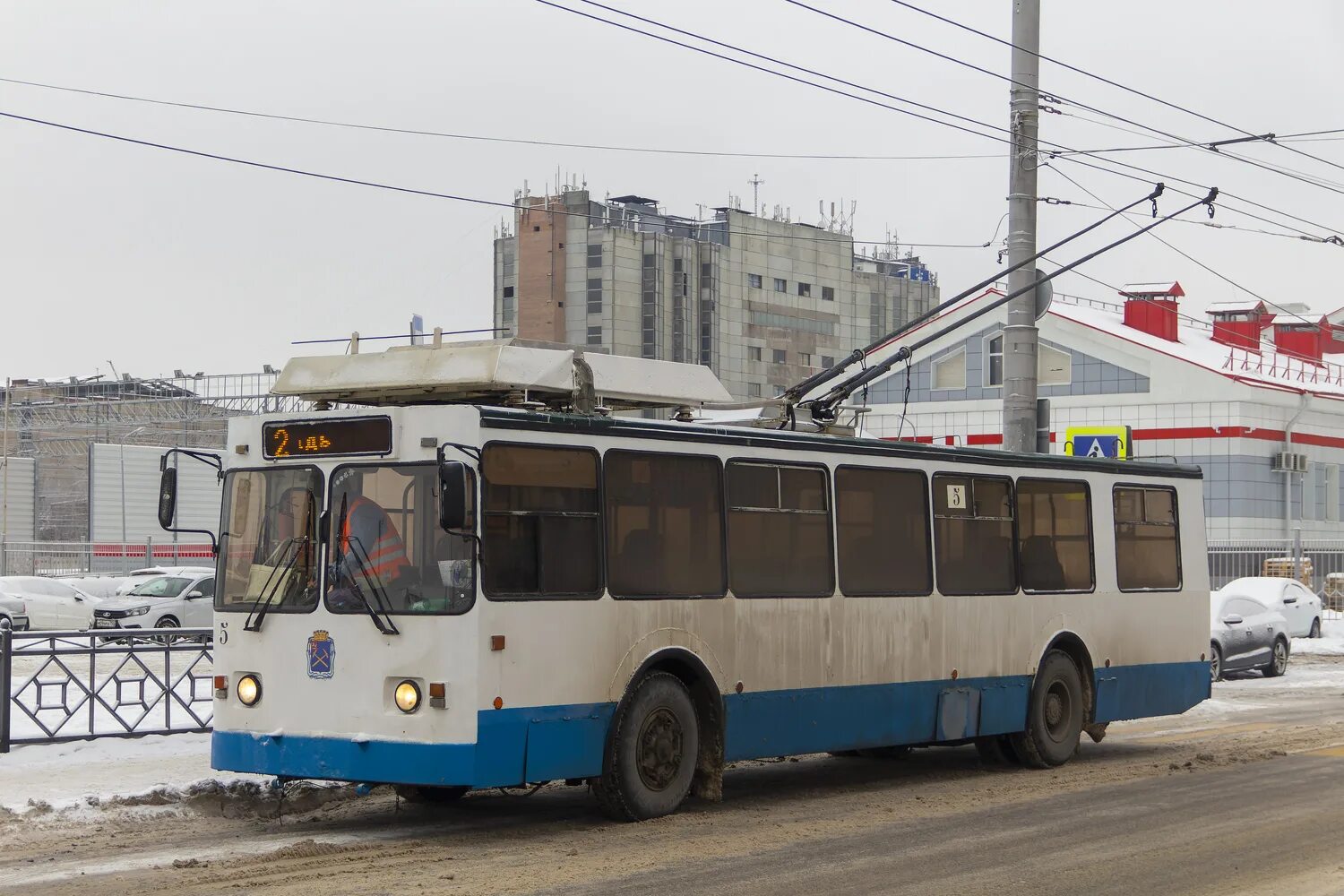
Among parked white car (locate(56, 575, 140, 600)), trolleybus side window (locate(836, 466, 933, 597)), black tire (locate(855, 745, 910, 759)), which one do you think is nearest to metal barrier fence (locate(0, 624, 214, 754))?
trolleybus side window (locate(836, 466, 933, 597))

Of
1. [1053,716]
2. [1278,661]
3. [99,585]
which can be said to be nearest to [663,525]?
[1053,716]

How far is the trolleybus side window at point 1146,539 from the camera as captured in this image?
16688 millimetres

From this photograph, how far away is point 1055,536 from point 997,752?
2.01 meters

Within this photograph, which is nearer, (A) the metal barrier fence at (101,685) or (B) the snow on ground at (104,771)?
(B) the snow on ground at (104,771)

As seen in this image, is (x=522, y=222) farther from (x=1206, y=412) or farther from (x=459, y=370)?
(x=459, y=370)

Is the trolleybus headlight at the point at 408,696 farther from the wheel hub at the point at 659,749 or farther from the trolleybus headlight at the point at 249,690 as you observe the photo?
the wheel hub at the point at 659,749

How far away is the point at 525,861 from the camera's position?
10031mm

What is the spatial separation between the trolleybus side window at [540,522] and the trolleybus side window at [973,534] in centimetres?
412

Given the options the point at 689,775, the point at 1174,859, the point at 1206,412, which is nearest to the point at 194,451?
the point at 689,775

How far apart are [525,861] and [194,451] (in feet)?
12.8

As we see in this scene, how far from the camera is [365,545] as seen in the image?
11109mm

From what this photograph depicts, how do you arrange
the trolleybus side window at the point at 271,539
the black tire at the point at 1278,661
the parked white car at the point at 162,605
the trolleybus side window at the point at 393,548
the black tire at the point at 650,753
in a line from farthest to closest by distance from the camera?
the parked white car at the point at 162,605
the black tire at the point at 1278,661
the black tire at the point at 650,753
the trolleybus side window at the point at 271,539
the trolleybus side window at the point at 393,548

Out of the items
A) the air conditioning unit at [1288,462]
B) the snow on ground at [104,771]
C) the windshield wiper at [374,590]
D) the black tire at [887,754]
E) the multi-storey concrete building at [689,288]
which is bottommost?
the black tire at [887,754]

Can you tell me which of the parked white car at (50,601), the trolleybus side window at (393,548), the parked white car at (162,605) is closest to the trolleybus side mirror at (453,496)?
the trolleybus side window at (393,548)
